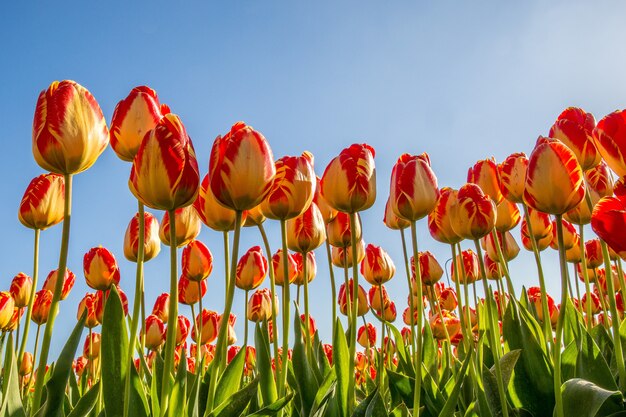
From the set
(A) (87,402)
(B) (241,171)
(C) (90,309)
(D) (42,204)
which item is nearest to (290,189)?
(B) (241,171)

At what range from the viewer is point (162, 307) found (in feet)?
13.4

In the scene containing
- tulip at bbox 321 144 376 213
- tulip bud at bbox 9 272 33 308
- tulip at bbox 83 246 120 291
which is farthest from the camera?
tulip bud at bbox 9 272 33 308

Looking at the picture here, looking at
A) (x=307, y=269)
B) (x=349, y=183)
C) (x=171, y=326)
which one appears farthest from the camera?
(x=307, y=269)

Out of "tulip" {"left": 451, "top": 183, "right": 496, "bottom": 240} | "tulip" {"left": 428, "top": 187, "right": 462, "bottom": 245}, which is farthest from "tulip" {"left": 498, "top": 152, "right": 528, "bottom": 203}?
"tulip" {"left": 451, "top": 183, "right": 496, "bottom": 240}

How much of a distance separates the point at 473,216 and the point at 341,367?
664 millimetres

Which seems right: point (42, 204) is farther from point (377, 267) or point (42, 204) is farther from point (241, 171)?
point (377, 267)

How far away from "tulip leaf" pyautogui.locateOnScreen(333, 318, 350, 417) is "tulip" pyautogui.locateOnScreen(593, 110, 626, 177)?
97cm

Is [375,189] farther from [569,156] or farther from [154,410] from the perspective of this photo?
[154,410]

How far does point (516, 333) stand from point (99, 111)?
5.17 ft

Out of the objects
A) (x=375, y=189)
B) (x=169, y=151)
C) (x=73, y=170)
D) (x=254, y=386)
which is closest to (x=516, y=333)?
(x=375, y=189)

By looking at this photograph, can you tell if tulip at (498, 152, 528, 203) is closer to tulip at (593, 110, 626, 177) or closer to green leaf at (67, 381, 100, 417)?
tulip at (593, 110, 626, 177)

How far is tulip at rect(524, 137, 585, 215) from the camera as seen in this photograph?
4.77ft

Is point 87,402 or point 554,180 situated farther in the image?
point 87,402

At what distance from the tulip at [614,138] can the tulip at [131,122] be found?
1170 millimetres
